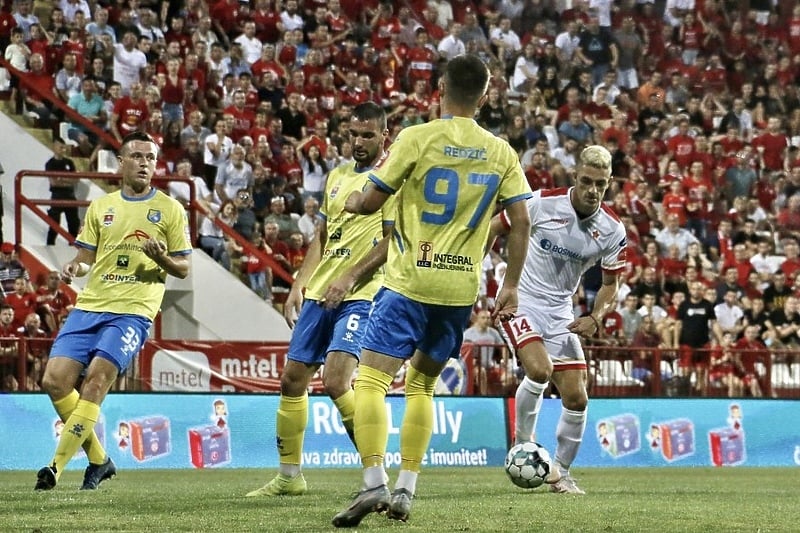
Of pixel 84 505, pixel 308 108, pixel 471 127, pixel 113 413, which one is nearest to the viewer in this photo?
pixel 471 127

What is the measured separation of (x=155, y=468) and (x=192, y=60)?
8.23 metres

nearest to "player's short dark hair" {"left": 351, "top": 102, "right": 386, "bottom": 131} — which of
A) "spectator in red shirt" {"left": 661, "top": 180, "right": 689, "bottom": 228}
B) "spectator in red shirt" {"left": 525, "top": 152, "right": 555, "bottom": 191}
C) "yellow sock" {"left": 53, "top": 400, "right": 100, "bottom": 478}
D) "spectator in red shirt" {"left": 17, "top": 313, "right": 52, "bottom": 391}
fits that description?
"yellow sock" {"left": 53, "top": 400, "right": 100, "bottom": 478}

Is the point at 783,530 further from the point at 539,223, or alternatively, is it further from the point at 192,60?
the point at 192,60

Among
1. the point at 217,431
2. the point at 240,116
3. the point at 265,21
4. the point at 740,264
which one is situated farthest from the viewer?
the point at 265,21

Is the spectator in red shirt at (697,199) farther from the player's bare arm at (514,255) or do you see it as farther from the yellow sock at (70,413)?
the player's bare arm at (514,255)

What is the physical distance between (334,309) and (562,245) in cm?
234

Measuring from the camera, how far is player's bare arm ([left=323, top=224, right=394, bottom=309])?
8156 mm

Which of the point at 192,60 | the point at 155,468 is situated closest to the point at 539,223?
the point at 155,468

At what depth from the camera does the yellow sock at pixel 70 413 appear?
36.3ft

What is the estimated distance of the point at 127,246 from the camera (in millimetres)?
11133

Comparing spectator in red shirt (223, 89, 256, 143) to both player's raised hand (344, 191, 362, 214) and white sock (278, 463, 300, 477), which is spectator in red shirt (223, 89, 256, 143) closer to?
white sock (278, 463, 300, 477)

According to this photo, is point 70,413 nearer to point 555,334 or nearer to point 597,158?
point 555,334

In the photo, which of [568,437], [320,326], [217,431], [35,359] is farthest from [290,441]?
[35,359]

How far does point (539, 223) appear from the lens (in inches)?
463
